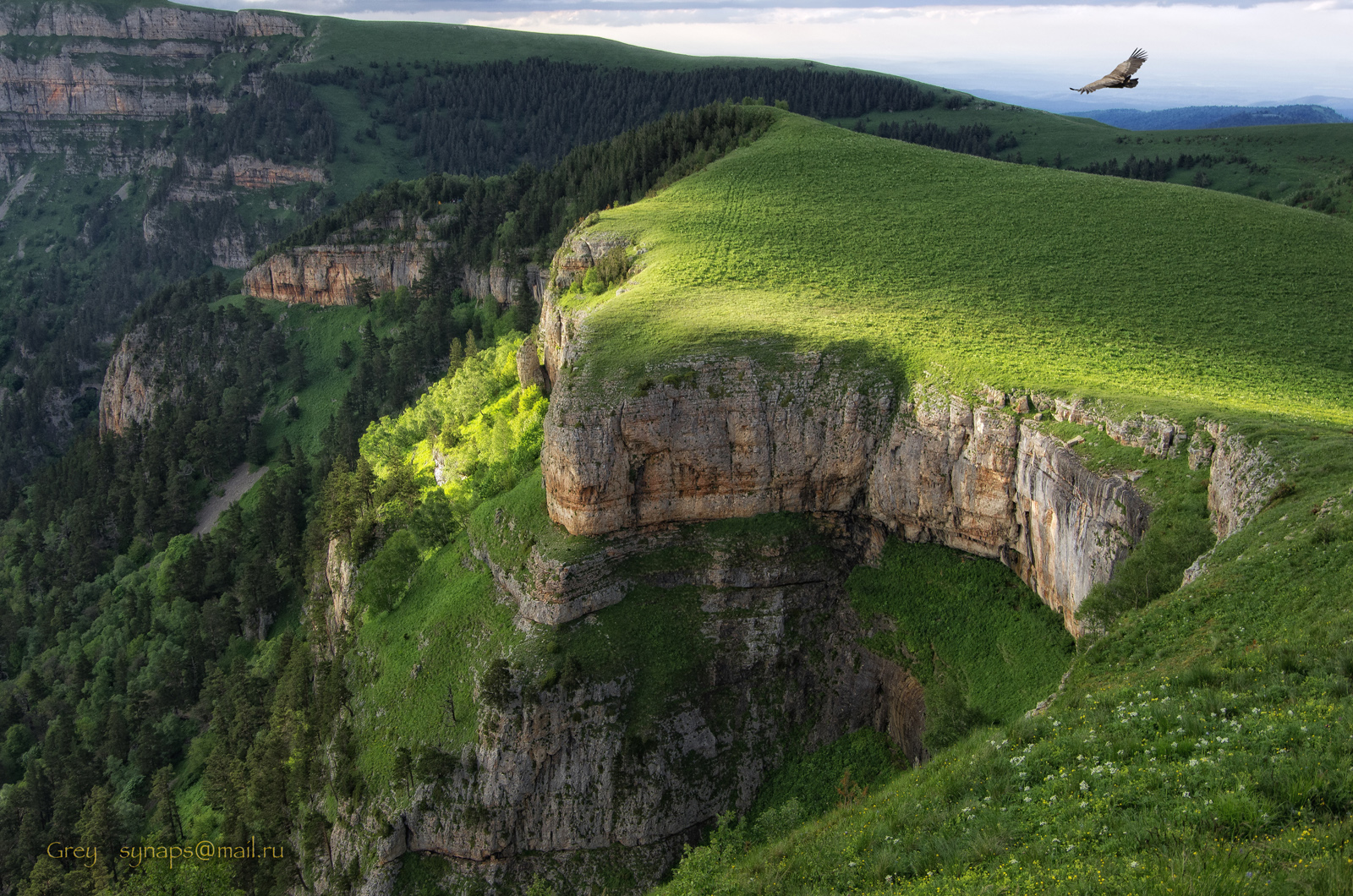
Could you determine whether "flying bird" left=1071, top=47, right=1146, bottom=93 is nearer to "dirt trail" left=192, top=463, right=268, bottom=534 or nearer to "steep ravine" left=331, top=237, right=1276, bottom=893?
"steep ravine" left=331, top=237, right=1276, bottom=893

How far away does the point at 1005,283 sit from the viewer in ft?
195

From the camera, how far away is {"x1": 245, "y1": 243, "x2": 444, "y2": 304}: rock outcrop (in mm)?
145375

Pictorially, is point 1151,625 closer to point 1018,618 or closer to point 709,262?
point 1018,618

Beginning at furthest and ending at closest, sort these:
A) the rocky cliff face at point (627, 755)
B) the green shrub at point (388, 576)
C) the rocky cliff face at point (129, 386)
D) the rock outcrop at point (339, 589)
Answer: the rocky cliff face at point (129, 386)
the rock outcrop at point (339, 589)
the green shrub at point (388, 576)
the rocky cliff face at point (627, 755)

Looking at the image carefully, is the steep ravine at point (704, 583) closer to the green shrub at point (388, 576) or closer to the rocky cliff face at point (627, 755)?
the rocky cliff face at point (627, 755)

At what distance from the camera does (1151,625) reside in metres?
25.3

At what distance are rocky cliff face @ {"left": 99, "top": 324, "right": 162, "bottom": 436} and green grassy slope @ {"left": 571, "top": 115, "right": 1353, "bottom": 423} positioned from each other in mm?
111161

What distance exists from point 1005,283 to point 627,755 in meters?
39.6

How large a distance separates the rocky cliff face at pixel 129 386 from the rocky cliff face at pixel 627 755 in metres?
→ 132

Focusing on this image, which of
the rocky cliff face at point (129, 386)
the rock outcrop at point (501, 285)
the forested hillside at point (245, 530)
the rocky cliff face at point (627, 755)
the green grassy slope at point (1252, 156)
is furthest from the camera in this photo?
the rocky cliff face at point (129, 386)

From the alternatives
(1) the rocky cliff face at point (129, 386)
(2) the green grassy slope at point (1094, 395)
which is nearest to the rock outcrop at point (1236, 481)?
(2) the green grassy slope at point (1094, 395)

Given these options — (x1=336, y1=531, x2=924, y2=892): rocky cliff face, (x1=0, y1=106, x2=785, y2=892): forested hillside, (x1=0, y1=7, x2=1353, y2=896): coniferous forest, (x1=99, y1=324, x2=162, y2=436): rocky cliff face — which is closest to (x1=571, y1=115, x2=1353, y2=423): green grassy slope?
(x1=0, y1=7, x2=1353, y2=896): coniferous forest

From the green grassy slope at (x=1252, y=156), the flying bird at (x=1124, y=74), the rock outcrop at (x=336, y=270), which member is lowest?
the rock outcrop at (x=336, y=270)

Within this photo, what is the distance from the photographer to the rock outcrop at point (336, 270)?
145m
